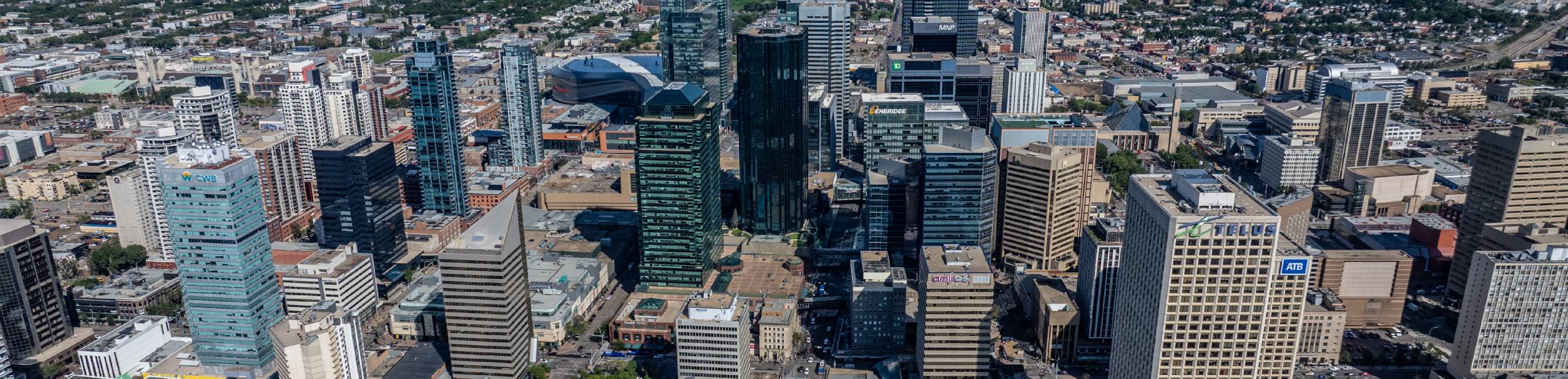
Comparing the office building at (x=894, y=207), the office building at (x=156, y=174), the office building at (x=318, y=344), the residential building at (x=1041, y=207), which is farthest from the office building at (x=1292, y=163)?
the office building at (x=156, y=174)

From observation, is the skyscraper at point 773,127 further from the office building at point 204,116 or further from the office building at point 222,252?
the office building at point 204,116

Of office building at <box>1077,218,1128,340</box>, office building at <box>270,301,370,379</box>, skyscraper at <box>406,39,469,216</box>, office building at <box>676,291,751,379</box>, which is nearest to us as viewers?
office building at <box>270,301,370,379</box>

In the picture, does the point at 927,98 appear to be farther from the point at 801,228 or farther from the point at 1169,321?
the point at 1169,321

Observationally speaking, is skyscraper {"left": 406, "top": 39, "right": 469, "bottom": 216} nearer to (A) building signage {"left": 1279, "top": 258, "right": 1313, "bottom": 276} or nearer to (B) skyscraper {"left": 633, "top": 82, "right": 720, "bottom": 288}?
(B) skyscraper {"left": 633, "top": 82, "right": 720, "bottom": 288}

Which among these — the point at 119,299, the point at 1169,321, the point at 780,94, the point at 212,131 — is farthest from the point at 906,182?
the point at 212,131

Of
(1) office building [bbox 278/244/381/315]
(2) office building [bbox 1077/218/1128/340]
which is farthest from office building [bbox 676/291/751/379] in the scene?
(1) office building [bbox 278/244/381/315]

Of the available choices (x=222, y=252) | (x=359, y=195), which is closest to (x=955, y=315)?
(x=222, y=252)

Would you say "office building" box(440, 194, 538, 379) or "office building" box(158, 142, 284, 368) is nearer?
"office building" box(440, 194, 538, 379)
